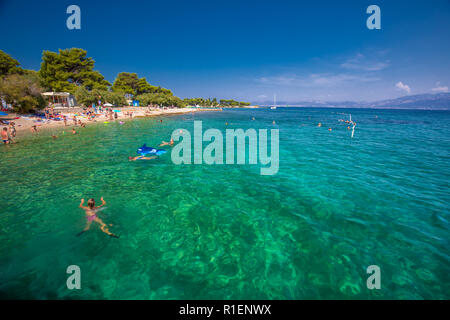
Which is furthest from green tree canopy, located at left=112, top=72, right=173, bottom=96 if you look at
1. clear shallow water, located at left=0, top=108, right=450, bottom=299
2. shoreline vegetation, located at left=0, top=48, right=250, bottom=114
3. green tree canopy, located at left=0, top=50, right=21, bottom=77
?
clear shallow water, located at left=0, top=108, right=450, bottom=299

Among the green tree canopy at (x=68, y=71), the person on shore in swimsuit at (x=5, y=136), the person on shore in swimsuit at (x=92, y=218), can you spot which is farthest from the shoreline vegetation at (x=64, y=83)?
the person on shore in swimsuit at (x=92, y=218)

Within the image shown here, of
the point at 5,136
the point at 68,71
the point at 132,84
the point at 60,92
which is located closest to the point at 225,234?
the point at 5,136

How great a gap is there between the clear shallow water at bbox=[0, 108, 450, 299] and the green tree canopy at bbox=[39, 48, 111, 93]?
54330 mm

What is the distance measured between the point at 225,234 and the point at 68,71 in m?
77.0

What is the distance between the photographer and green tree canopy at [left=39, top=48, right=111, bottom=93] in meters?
50.6

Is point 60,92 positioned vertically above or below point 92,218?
above

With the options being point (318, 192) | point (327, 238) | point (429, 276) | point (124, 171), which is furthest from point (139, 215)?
point (429, 276)

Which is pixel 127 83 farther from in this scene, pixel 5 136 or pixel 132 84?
pixel 5 136

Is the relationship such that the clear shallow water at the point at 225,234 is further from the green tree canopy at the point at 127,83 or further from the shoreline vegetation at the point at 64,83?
the green tree canopy at the point at 127,83

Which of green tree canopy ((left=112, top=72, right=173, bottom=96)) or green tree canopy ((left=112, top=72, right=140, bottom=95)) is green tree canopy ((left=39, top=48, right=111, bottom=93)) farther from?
green tree canopy ((left=112, top=72, right=173, bottom=96))

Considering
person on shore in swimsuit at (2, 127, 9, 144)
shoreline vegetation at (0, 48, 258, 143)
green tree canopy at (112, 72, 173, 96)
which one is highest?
green tree canopy at (112, 72, 173, 96)

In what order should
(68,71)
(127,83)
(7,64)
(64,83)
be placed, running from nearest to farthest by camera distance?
(7,64) → (64,83) → (68,71) → (127,83)

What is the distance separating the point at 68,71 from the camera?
5675cm
